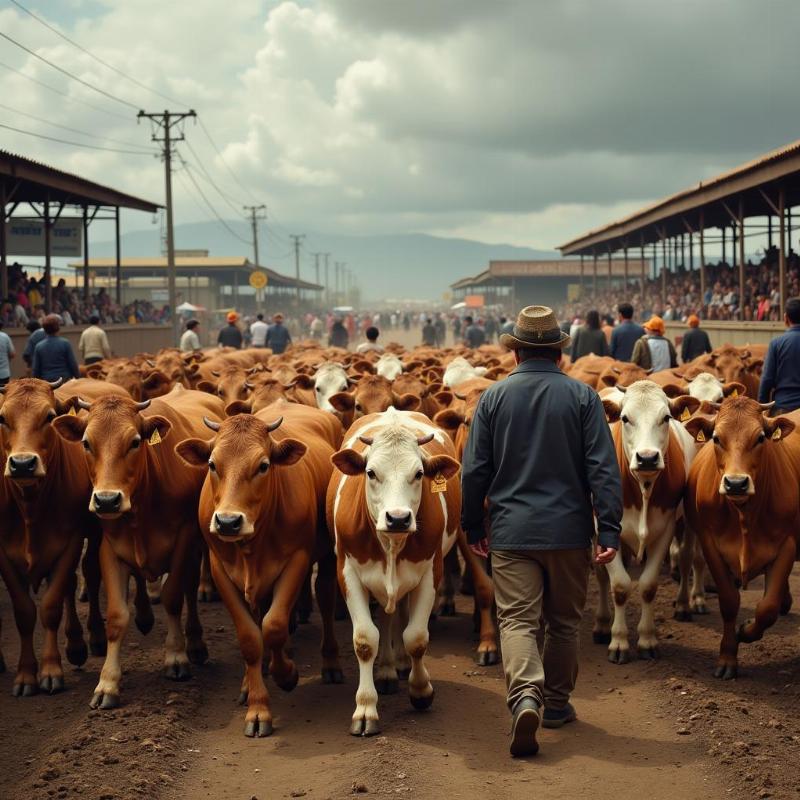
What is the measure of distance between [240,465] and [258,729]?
150cm

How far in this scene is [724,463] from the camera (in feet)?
26.4

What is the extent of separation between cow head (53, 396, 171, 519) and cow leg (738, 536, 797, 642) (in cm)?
399

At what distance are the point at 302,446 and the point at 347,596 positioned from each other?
964 mm

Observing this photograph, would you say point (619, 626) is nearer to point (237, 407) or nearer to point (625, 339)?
point (237, 407)

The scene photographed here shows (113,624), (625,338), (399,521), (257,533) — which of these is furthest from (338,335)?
(399,521)

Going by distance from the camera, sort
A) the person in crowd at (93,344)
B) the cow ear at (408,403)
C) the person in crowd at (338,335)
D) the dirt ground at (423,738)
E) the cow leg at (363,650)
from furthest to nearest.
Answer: the person in crowd at (338,335) < the person in crowd at (93,344) < the cow ear at (408,403) < the cow leg at (363,650) < the dirt ground at (423,738)

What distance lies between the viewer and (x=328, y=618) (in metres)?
8.05

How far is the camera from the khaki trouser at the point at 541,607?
247 inches

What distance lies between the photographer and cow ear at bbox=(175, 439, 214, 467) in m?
7.50

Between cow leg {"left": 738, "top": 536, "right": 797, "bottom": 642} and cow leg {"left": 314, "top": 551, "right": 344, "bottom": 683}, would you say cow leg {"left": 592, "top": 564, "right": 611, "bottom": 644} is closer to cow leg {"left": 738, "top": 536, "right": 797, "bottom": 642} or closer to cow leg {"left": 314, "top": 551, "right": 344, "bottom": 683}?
cow leg {"left": 738, "top": 536, "right": 797, "bottom": 642}

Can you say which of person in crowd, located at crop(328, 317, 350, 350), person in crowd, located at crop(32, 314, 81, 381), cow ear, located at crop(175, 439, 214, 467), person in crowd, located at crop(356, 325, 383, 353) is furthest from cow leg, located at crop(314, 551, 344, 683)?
person in crowd, located at crop(328, 317, 350, 350)

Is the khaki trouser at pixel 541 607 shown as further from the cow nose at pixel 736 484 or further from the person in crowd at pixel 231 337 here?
the person in crowd at pixel 231 337

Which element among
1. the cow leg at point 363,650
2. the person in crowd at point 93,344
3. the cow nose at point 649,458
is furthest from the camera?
the person in crowd at point 93,344

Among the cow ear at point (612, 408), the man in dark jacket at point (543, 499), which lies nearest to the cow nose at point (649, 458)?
the cow ear at point (612, 408)
